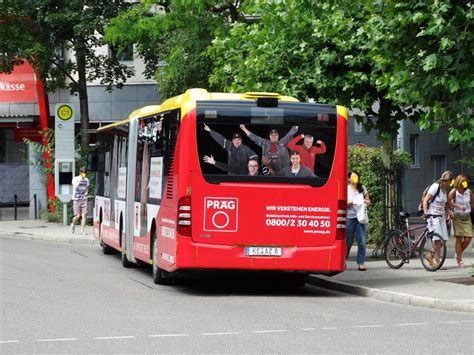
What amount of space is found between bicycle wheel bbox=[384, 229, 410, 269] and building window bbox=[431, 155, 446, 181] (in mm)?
22960

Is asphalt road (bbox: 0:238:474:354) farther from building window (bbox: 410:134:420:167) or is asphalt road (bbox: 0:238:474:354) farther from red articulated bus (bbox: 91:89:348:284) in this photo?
building window (bbox: 410:134:420:167)

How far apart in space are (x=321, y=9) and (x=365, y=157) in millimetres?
5543

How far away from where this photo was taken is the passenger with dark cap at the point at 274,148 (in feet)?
54.1

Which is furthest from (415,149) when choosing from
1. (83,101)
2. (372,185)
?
(372,185)

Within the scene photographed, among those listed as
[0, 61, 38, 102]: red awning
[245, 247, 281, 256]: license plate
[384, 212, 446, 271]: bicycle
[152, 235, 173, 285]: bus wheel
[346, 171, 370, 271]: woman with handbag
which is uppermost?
[0, 61, 38, 102]: red awning

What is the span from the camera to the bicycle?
2009 centimetres

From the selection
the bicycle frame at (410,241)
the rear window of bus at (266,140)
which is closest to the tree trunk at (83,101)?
the bicycle frame at (410,241)

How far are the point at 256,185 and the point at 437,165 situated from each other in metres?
28.3

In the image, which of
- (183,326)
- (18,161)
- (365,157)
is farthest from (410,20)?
(18,161)

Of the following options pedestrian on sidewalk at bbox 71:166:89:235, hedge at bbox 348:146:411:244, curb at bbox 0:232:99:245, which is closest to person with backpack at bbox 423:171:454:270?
hedge at bbox 348:146:411:244

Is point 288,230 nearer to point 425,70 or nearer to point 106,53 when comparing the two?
→ point 425,70

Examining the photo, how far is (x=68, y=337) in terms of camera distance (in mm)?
11477

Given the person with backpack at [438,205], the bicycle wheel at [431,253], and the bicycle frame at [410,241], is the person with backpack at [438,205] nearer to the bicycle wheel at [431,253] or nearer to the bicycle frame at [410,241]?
the bicycle frame at [410,241]

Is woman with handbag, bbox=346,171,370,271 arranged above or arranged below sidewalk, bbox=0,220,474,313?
above
